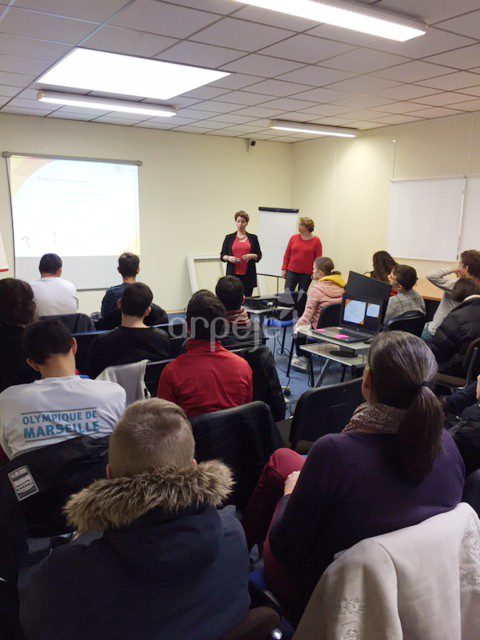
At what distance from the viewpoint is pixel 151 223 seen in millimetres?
7566

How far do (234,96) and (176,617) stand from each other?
521cm

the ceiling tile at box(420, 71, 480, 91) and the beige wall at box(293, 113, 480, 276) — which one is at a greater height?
the ceiling tile at box(420, 71, 480, 91)

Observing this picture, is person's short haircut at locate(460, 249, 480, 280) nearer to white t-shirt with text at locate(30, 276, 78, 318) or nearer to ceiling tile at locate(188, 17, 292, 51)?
ceiling tile at locate(188, 17, 292, 51)

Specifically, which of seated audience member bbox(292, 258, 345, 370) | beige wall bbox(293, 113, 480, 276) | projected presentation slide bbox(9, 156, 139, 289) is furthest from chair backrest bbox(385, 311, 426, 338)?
projected presentation slide bbox(9, 156, 139, 289)

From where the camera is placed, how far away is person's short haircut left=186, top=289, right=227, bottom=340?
85.7 inches

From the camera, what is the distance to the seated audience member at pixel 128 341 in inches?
105

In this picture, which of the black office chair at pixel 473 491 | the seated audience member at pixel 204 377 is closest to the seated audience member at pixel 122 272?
the seated audience member at pixel 204 377

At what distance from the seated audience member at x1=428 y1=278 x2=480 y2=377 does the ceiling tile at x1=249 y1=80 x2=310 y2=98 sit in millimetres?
2704

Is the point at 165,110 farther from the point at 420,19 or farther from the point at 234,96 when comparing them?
the point at 420,19

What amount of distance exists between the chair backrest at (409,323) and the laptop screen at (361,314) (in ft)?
1.10

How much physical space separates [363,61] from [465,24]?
0.93 metres

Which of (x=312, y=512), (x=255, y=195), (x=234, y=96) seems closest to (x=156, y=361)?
(x=312, y=512)

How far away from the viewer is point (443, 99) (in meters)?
5.20

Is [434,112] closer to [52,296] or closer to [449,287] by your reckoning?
[449,287]
